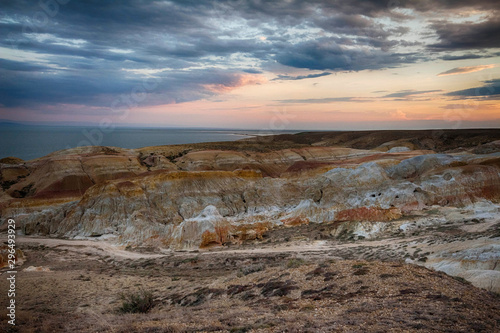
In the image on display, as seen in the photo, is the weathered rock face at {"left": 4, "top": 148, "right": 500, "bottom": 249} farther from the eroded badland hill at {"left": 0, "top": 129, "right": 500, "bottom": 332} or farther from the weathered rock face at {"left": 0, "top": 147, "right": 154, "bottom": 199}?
the weathered rock face at {"left": 0, "top": 147, "right": 154, "bottom": 199}

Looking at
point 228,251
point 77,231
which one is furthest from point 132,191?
point 228,251

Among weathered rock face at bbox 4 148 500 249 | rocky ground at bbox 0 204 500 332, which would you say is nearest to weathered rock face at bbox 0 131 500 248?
weathered rock face at bbox 4 148 500 249

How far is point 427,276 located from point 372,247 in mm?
13254

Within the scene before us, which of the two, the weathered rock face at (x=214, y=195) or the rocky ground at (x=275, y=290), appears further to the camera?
the weathered rock face at (x=214, y=195)

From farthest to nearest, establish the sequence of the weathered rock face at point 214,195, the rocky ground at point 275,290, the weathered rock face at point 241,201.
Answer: the weathered rock face at point 214,195 → the weathered rock face at point 241,201 → the rocky ground at point 275,290

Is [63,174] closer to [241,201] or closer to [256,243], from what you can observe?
[241,201]

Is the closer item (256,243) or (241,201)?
(256,243)

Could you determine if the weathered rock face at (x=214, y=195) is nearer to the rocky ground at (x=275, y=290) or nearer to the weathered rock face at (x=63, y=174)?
the weathered rock face at (x=63, y=174)

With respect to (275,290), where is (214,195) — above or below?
below

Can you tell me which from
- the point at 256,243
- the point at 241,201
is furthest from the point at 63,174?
the point at 256,243

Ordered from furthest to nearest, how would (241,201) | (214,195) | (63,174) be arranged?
1. (63,174)
2. (241,201)
3. (214,195)

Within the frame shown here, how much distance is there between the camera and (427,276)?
A: 12.4 m

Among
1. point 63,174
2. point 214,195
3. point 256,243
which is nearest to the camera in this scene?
point 256,243

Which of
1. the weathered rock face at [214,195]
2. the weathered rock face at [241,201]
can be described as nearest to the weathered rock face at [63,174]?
the weathered rock face at [214,195]
